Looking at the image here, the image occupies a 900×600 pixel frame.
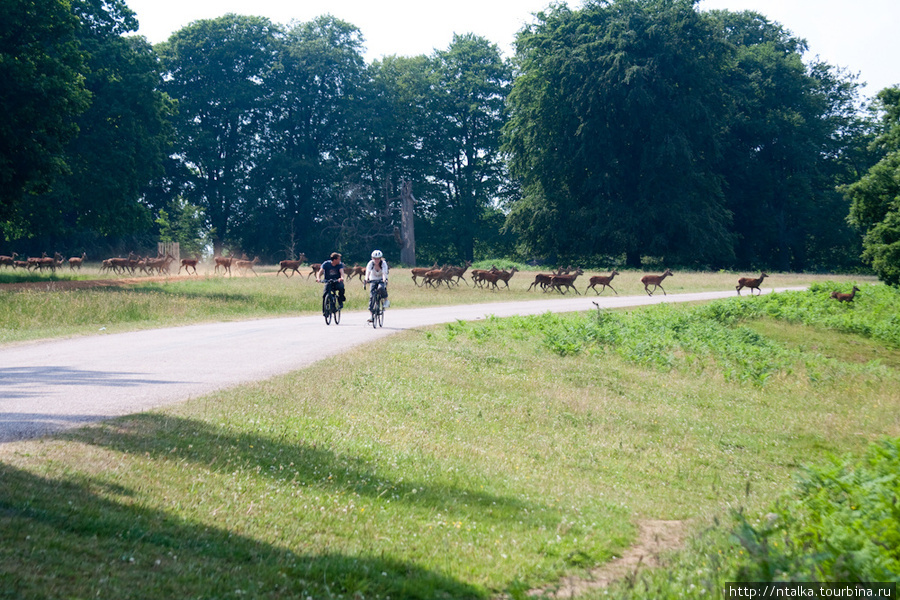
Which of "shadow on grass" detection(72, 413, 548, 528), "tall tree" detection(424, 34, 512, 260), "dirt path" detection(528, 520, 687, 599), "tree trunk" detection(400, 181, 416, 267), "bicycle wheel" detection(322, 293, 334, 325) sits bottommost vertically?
"dirt path" detection(528, 520, 687, 599)

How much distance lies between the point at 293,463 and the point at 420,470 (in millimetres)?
1312

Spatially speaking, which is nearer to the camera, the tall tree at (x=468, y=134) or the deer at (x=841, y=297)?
the deer at (x=841, y=297)

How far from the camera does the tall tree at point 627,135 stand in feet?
189

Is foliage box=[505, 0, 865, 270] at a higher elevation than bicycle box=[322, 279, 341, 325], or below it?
higher

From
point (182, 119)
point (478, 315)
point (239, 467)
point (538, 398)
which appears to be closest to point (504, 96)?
point (182, 119)

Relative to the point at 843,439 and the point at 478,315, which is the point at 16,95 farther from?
the point at 843,439

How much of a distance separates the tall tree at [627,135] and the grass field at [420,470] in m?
40.6

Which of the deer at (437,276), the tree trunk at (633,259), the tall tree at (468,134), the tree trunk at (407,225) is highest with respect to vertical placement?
the tall tree at (468,134)

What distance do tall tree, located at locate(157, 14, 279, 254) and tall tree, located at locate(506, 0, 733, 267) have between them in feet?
82.2

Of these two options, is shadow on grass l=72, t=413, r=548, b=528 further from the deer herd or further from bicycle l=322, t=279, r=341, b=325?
the deer herd

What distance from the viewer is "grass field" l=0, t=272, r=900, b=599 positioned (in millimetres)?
5293

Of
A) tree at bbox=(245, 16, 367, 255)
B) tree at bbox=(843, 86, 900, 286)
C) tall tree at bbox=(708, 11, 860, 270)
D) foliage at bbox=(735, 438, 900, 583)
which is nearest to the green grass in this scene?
tree at bbox=(843, 86, 900, 286)

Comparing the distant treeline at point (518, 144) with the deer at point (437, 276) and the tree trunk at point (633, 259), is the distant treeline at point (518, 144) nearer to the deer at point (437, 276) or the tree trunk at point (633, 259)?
the tree trunk at point (633, 259)

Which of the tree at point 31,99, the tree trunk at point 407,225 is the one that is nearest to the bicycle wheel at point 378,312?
the tree at point 31,99
